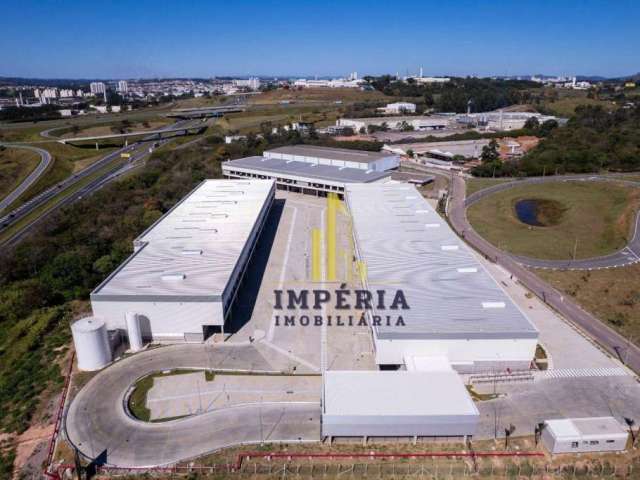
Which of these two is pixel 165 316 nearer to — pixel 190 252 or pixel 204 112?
pixel 190 252

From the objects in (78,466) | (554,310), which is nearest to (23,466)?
(78,466)

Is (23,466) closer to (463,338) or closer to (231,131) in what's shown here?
(463,338)

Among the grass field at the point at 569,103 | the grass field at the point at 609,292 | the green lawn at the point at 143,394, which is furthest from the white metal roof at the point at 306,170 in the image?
the grass field at the point at 569,103

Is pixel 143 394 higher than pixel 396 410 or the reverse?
the reverse

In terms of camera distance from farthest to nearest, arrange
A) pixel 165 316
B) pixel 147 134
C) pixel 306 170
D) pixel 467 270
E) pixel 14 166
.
→ pixel 147 134
pixel 14 166
pixel 306 170
pixel 467 270
pixel 165 316

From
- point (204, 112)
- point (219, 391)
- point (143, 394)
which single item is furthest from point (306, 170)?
point (204, 112)

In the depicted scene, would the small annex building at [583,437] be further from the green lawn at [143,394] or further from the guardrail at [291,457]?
the green lawn at [143,394]

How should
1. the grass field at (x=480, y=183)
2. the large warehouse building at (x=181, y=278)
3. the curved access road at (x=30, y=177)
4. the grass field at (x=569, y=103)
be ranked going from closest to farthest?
the large warehouse building at (x=181, y=278) < the curved access road at (x=30, y=177) < the grass field at (x=480, y=183) < the grass field at (x=569, y=103)
